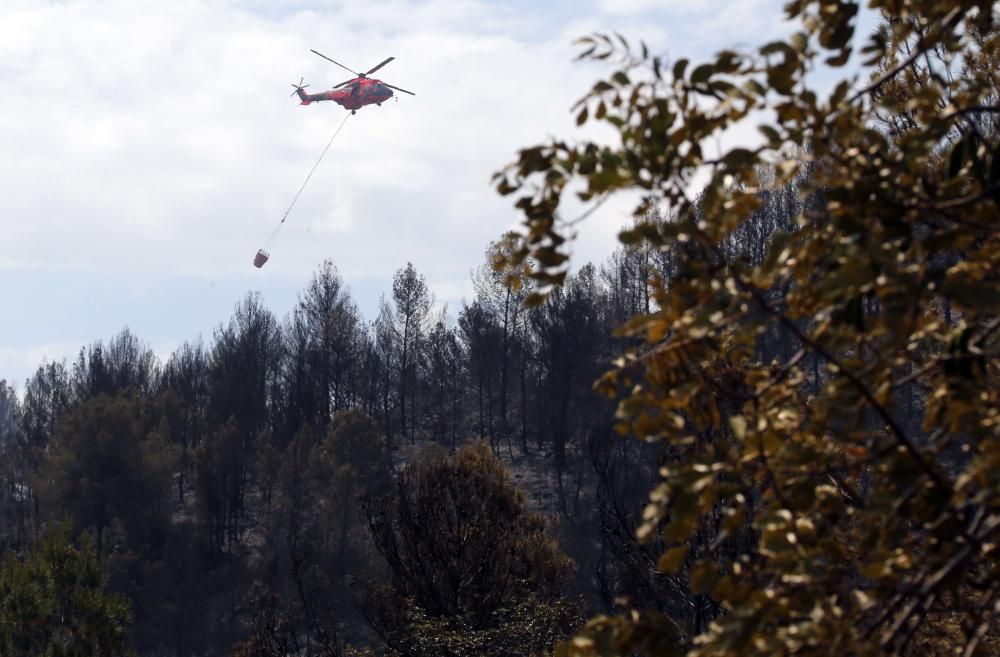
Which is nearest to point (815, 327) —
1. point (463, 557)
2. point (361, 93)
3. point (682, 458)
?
point (682, 458)

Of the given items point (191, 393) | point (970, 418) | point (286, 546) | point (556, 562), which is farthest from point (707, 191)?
point (191, 393)

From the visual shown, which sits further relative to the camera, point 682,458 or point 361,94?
point 361,94

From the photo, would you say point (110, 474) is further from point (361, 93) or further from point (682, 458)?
point (682, 458)

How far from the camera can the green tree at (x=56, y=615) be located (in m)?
17.7

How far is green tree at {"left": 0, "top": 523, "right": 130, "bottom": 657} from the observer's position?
58.0 feet

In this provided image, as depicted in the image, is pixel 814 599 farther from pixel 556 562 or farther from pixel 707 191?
pixel 556 562

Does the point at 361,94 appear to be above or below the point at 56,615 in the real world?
above

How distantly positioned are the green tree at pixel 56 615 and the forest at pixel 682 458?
1.9 inches

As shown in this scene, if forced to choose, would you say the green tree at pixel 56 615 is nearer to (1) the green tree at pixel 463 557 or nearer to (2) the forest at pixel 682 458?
(2) the forest at pixel 682 458

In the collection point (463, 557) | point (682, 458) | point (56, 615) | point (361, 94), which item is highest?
point (361, 94)

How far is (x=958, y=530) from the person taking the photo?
110 inches

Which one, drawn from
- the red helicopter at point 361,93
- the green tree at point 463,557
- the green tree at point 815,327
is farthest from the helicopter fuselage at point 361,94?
the green tree at point 815,327

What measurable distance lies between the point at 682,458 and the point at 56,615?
47.7ft

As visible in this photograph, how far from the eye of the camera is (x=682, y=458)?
273 inches
